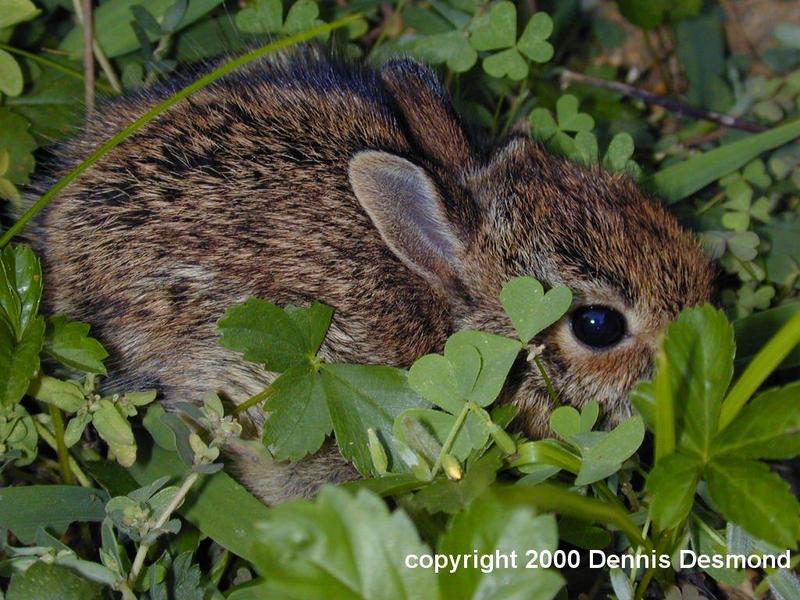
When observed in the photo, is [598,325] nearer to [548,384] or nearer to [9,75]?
[548,384]

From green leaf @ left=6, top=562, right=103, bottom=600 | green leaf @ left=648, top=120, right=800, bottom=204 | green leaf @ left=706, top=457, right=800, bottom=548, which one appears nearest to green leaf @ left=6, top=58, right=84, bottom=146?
green leaf @ left=6, top=562, right=103, bottom=600

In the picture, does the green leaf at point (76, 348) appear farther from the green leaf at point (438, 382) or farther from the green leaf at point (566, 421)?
the green leaf at point (566, 421)

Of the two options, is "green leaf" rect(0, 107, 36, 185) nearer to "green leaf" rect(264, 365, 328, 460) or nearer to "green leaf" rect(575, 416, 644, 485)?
"green leaf" rect(264, 365, 328, 460)

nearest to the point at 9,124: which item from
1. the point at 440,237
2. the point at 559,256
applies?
the point at 440,237

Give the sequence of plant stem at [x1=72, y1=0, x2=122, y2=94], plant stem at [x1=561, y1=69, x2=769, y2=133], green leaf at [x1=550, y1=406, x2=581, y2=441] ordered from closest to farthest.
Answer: green leaf at [x1=550, y1=406, x2=581, y2=441] → plant stem at [x1=72, y1=0, x2=122, y2=94] → plant stem at [x1=561, y1=69, x2=769, y2=133]

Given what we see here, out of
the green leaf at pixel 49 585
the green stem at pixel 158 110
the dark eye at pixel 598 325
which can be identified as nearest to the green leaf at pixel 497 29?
the green stem at pixel 158 110

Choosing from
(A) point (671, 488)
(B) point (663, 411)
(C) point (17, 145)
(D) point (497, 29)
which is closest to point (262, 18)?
(D) point (497, 29)
